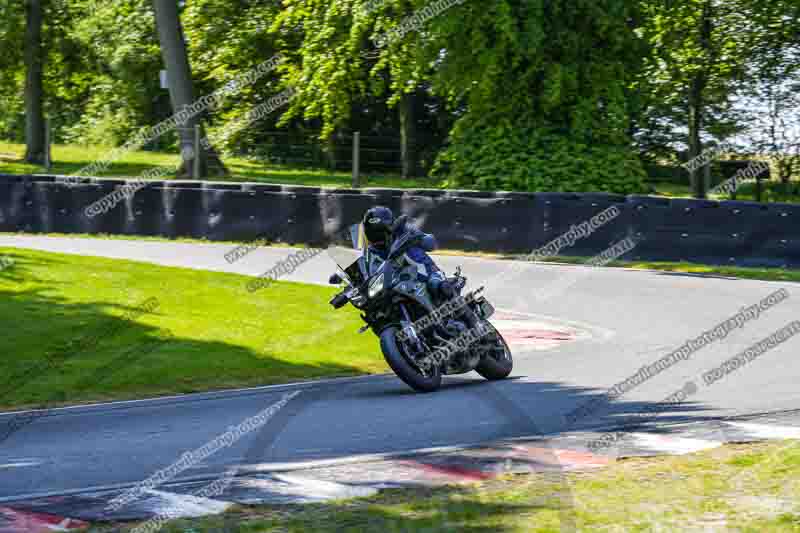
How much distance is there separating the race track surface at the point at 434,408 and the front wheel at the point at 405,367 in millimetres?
128

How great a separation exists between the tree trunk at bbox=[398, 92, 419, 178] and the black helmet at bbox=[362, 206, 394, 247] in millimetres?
18167

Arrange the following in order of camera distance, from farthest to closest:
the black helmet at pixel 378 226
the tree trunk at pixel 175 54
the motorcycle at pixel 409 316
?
1. the tree trunk at pixel 175 54
2. the black helmet at pixel 378 226
3. the motorcycle at pixel 409 316

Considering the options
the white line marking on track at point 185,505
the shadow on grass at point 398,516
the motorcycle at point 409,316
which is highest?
the motorcycle at point 409,316

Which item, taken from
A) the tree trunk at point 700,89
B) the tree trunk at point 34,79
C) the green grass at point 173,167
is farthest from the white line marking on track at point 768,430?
the tree trunk at point 34,79

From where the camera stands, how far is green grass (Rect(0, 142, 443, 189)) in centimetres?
2741

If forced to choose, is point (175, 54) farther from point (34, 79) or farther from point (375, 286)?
point (375, 286)

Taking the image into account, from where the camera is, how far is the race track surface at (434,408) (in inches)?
346

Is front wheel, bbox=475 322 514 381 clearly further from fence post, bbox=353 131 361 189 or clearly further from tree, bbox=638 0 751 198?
tree, bbox=638 0 751 198

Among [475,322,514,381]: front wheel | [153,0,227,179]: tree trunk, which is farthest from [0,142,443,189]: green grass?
[475,322,514,381]: front wheel

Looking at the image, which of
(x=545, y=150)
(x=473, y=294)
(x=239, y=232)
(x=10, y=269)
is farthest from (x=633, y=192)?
(x=473, y=294)

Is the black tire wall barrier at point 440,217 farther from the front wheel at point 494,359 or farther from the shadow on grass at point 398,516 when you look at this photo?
the shadow on grass at point 398,516

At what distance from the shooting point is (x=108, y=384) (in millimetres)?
12281

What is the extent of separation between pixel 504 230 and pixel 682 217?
10.3 feet

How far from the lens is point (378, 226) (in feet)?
36.8
